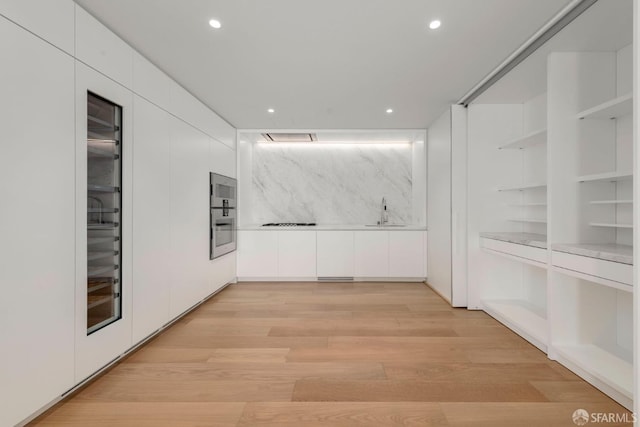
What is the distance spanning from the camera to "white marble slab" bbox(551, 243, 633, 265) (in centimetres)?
167

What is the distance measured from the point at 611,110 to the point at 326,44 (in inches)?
73.2

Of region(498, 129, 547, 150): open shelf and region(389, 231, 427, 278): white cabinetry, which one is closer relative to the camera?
region(498, 129, 547, 150): open shelf

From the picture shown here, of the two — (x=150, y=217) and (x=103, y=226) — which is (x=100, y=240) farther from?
(x=150, y=217)

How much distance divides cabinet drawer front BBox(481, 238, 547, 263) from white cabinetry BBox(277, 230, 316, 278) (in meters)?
2.21

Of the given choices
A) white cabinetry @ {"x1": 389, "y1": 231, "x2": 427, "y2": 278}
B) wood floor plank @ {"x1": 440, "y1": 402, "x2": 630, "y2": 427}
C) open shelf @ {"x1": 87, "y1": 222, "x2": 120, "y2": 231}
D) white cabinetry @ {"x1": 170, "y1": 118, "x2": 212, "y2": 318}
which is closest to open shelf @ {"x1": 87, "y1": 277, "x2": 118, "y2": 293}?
open shelf @ {"x1": 87, "y1": 222, "x2": 120, "y2": 231}

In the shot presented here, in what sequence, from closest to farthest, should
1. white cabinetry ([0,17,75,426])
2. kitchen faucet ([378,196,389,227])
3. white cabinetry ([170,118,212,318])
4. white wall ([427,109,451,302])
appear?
white cabinetry ([0,17,75,426]) < white cabinetry ([170,118,212,318]) < white wall ([427,109,451,302]) < kitchen faucet ([378,196,389,227])

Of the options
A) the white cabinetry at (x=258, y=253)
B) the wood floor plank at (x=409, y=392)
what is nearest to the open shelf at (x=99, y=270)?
the wood floor plank at (x=409, y=392)

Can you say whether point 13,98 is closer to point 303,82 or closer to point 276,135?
point 303,82

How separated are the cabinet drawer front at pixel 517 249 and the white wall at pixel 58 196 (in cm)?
290

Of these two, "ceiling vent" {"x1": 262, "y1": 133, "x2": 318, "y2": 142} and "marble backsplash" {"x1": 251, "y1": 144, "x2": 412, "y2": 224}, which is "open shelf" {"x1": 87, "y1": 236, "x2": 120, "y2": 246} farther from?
"marble backsplash" {"x1": 251, "y1": 144, "x2": 412, "y2": 224}

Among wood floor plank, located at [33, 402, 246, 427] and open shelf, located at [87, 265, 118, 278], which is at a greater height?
open shelf, located at [87, 265, 118, 278]

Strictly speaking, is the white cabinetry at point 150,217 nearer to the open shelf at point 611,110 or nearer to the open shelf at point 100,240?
the open shelf at point 100,240

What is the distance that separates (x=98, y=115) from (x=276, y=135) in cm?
278

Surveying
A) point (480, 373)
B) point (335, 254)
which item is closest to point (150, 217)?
point (480, 373)
